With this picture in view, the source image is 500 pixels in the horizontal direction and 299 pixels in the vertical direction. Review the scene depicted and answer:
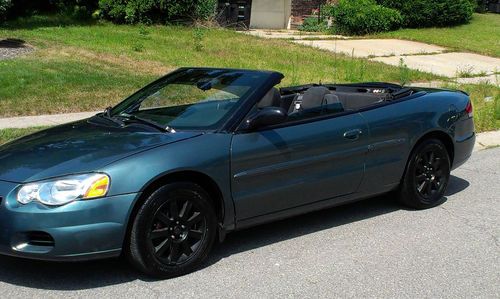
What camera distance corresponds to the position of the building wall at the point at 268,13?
82.8ft

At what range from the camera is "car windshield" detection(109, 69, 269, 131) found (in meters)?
4.71

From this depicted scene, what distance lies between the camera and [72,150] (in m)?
4.26

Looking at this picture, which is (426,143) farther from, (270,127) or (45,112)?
(45,112)

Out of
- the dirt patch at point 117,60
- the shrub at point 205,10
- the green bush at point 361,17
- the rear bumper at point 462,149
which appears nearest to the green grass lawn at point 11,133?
the dirt patch at point 117,60

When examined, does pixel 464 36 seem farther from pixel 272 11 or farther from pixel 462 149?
pixel 462 149

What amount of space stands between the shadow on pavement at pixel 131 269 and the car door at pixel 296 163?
1.37ft

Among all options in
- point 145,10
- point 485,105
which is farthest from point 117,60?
point 485,105

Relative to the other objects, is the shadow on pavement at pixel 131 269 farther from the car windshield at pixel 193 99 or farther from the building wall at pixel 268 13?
the building wall at pixel 268 13

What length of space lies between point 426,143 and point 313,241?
156cm

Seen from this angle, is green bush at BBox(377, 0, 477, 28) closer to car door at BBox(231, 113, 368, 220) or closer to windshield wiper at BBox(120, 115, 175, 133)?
car door at BBox(231, 113, 368, 220)

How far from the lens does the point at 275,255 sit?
470 cm

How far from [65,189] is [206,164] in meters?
0.96

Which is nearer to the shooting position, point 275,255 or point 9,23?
point 275,255

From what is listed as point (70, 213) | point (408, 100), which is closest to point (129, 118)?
point (70, 213)
